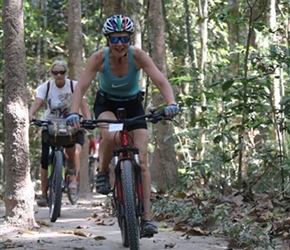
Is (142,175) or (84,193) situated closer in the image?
(142,175)

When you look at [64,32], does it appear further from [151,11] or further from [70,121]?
[70,121]

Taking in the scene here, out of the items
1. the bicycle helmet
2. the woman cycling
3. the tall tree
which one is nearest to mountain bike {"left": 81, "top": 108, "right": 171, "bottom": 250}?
the woman cycling

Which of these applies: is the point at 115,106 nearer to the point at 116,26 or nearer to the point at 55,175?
the point at 116,26

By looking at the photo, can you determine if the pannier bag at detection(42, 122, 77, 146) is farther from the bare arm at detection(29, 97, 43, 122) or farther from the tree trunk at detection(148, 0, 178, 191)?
the tree trunk at detection(148, 0, 178, 191)

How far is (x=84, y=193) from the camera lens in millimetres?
14133

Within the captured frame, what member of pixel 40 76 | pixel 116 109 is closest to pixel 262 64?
pixel 116 109

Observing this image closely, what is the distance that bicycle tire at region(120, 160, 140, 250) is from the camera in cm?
486

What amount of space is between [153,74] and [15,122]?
56.5 inches

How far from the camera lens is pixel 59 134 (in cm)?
795

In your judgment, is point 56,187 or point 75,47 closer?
point 56,187

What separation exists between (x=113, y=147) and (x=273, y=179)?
15.3 ft

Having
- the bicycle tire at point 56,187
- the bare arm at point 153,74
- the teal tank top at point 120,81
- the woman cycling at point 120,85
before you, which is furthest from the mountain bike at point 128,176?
the bicycle tire at point 56,187

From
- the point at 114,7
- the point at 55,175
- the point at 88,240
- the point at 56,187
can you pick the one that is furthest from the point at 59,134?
the point at 114,7

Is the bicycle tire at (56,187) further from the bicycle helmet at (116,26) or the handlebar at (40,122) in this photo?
the bicycle helmet at (116,26)
